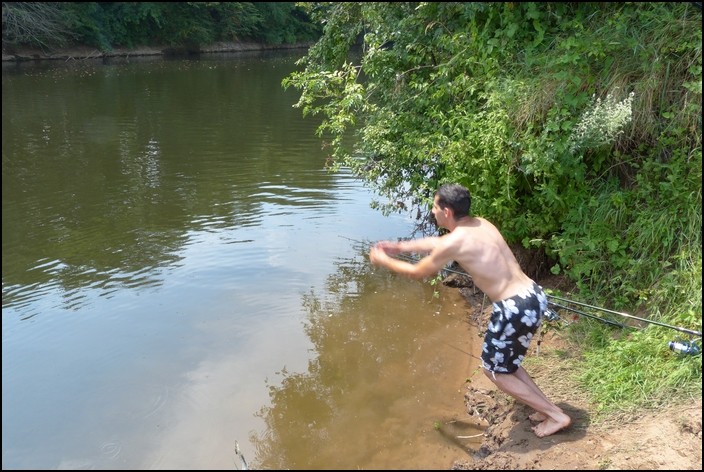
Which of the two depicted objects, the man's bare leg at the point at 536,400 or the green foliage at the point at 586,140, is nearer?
the man's bare leg at the point at 536,400

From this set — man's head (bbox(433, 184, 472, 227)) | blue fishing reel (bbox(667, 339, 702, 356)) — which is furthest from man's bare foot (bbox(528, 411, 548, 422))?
man's head (bbox(433, 184, 472, 227))

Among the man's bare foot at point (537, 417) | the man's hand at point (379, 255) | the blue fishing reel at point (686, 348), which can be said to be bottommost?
the man's bare foot at point (537, 417)

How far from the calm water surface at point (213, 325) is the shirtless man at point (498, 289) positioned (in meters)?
0.68

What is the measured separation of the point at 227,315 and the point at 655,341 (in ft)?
13.1

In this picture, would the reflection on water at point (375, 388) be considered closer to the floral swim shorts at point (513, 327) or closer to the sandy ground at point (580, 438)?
the sandy ground at point (580, 438)

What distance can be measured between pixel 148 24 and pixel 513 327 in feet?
132

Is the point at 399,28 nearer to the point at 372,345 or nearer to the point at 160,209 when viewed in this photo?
the point at 372,345

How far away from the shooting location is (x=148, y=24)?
39406 millimetres

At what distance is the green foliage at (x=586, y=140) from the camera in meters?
4.85

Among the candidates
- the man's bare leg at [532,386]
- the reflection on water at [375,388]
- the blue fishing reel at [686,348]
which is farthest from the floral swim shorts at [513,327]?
the blue fishing reel at [686,348]

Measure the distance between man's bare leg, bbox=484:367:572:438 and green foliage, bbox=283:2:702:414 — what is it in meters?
0.44

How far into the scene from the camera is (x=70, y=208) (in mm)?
10047

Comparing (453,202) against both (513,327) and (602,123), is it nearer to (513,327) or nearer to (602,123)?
(513,327)

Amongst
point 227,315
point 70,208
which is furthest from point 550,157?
point 70,208
